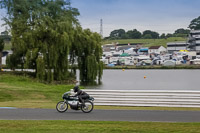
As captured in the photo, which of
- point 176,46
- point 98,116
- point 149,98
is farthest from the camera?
point 176,46

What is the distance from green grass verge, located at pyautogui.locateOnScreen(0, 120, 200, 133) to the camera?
13492 mm

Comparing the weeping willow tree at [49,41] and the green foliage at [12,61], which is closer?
the weeping willow tree at [49,41]

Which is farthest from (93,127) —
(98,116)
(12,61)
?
(12,61)

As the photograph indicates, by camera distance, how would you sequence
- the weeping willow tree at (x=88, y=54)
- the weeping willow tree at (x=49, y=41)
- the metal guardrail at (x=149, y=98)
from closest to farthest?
1. the metal guardrail at (x=149, y=98)
2. the weeping willow tree at (x=49, y=41)
3. the weeping willow tree at (x=88, y=54)

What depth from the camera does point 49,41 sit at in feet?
170

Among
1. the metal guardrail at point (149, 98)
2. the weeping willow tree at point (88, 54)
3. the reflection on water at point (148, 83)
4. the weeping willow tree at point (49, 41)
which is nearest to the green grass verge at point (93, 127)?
the metal guardrail at point (149, 98)

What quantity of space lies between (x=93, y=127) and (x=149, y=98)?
941cm

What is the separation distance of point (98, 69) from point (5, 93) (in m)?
28.2

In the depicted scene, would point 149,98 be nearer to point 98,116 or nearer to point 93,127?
point 98,116

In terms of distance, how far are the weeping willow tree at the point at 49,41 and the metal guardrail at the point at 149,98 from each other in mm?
27191

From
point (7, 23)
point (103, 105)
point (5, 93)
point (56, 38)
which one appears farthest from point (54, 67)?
point (103, 105)

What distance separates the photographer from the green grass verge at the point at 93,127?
44.3ft

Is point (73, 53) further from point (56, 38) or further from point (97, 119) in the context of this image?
point (97, 119)

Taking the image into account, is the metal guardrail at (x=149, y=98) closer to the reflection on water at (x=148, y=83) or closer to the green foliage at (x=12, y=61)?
the reflection on water at (x=148, y=83)
